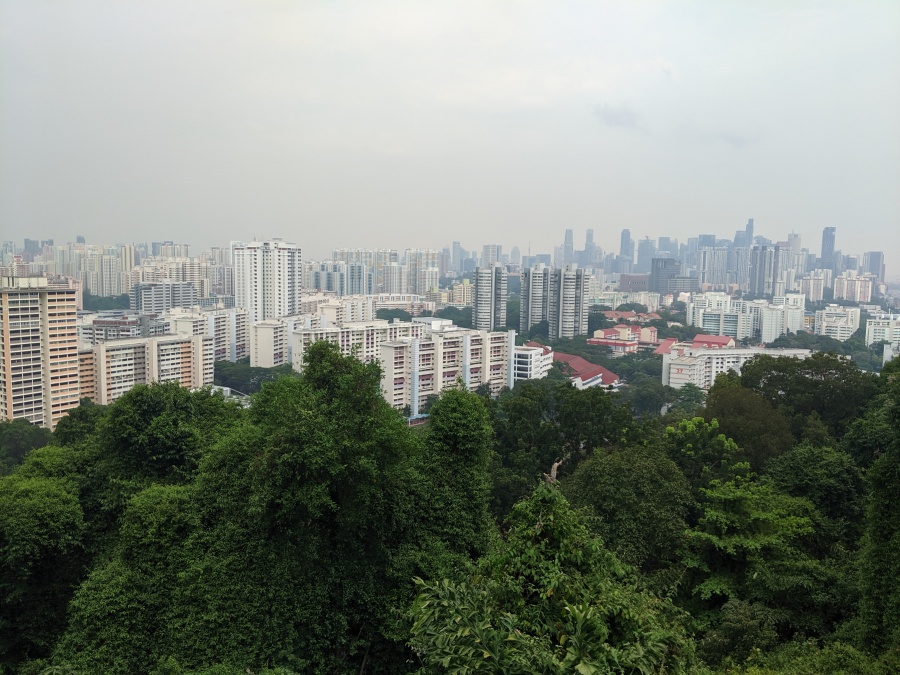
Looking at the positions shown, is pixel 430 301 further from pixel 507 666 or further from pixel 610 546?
pixel 507 666

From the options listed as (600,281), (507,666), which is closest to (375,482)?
(507,666)

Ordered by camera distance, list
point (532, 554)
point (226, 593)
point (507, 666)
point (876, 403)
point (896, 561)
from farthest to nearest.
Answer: point (876, 403) → point (226, 593) → point (896, 561) → point (532, 554) → point (507, 666)

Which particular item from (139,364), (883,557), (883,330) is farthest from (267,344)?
(883,330)

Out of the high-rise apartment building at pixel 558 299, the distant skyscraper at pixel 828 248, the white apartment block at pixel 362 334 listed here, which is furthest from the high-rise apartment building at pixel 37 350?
the distant skyscraper at pixel 828 248

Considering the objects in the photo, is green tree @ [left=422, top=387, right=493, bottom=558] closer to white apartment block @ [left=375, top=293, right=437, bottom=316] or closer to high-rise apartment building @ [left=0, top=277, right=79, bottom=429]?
high-rise apartment building @ [left=0, top=277, right=79, bottom=429]

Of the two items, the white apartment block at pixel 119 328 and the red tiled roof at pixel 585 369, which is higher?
the white apartment block at pixel 119 328

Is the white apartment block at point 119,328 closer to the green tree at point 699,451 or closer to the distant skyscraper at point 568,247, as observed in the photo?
the green tree at point 699,451
